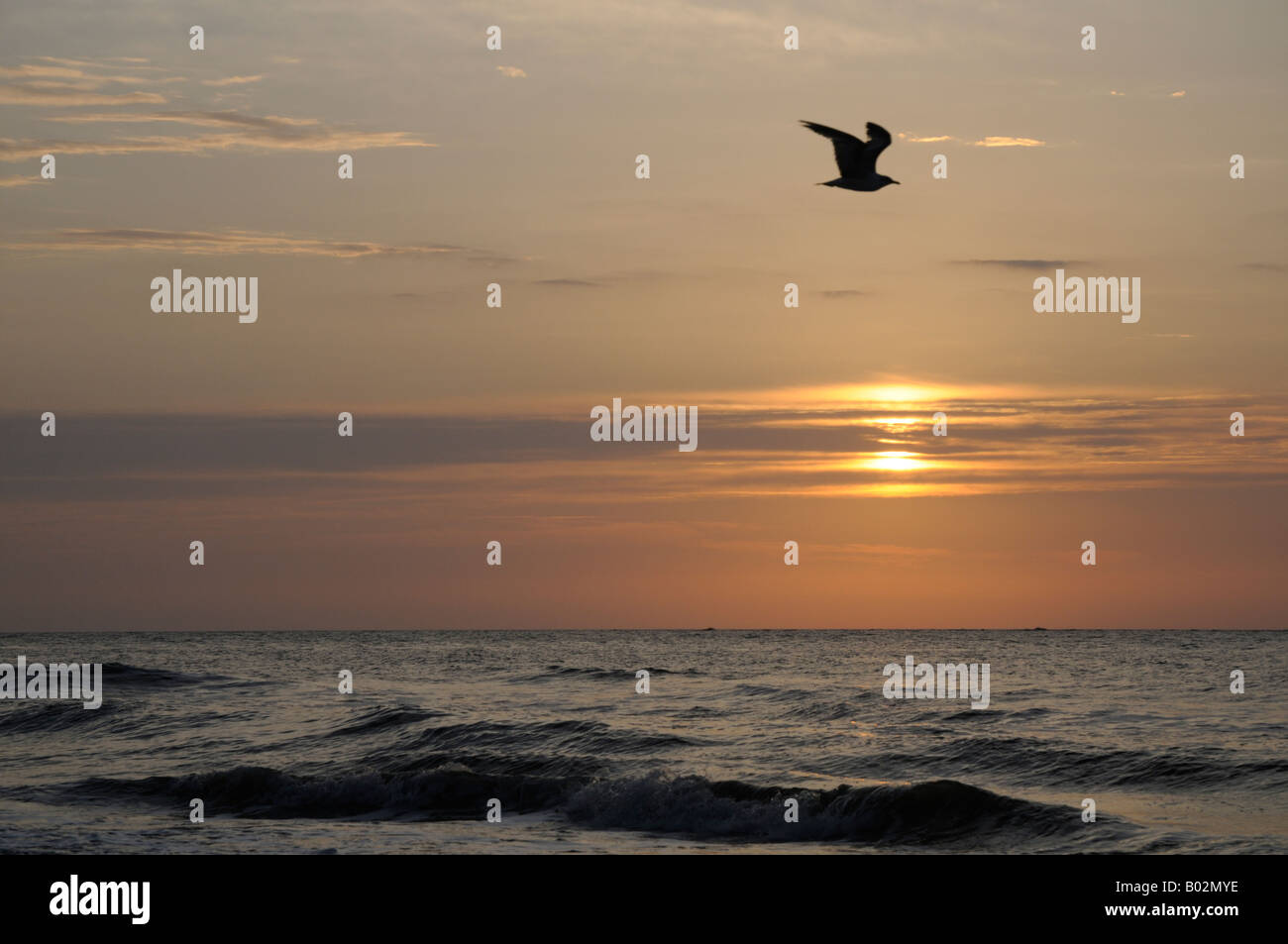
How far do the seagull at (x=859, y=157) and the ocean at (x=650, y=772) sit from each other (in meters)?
9.59

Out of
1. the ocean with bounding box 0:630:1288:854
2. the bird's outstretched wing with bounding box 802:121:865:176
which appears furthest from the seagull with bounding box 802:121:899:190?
the ocean with bounding box 0:630:1288:854

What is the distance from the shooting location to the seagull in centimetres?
2039

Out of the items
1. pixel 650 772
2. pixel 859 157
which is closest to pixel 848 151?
pixel 859 157

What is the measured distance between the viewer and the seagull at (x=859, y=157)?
66.9 ft

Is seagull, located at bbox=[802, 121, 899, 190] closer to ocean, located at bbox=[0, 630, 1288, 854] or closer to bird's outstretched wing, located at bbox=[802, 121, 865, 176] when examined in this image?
bird's outstretched wing, located at bbox=[802, 121, 865, 176]

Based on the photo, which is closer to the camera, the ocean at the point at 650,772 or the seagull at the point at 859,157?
the ocean at the point at 650,772

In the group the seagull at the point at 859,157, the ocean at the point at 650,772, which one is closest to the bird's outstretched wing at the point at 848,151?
the seagull at the point at 859,157

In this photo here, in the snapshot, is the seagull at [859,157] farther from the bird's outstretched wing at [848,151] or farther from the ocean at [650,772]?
the ocean at [650,772]

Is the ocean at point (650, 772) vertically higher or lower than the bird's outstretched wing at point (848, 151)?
lower

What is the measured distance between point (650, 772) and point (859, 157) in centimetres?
1096

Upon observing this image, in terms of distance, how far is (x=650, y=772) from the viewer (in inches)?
885

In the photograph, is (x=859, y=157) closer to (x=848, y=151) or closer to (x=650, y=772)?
(x=848, y=151)
